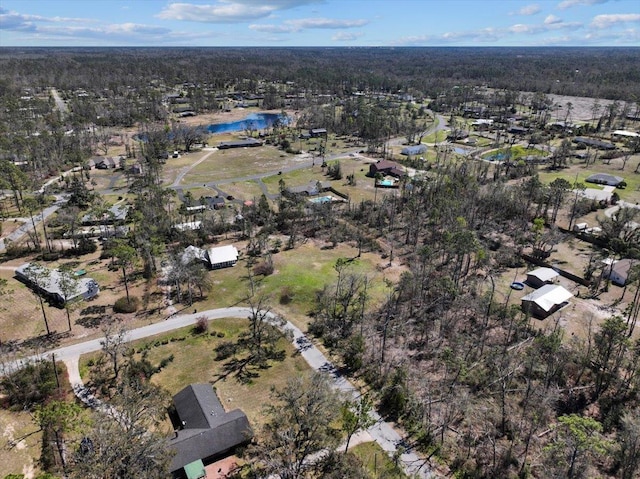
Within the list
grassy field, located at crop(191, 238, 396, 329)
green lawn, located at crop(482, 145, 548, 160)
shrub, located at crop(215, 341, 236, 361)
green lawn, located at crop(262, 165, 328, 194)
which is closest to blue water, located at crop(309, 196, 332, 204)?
green lawn, located at crop(262, 165, 328, 194)

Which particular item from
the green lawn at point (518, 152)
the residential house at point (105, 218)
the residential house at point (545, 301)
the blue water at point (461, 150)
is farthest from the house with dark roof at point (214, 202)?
the green lawn at point (518, 152)

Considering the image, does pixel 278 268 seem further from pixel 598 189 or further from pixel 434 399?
pixel 598 189

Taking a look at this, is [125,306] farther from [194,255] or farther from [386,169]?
[386,169]

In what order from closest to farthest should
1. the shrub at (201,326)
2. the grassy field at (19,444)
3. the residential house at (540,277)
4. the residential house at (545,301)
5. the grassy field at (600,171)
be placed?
1. the grassy field at (19,444)
2. the shrub at (201,326)
3. the residential house at (545,301)
4. the residential house at (540,277)
5. the grassy field at (600,171)

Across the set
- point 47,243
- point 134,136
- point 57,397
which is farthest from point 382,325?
point 134,136

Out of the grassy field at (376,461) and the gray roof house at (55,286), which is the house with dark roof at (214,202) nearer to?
the gray roof house at (55,286)

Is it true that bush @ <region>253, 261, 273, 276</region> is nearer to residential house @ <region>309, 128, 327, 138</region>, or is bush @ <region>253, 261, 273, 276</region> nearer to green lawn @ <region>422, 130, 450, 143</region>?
residential house @ <region>309, 128, 327, 138</region>

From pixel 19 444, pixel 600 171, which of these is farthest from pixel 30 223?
pixel 600 171
